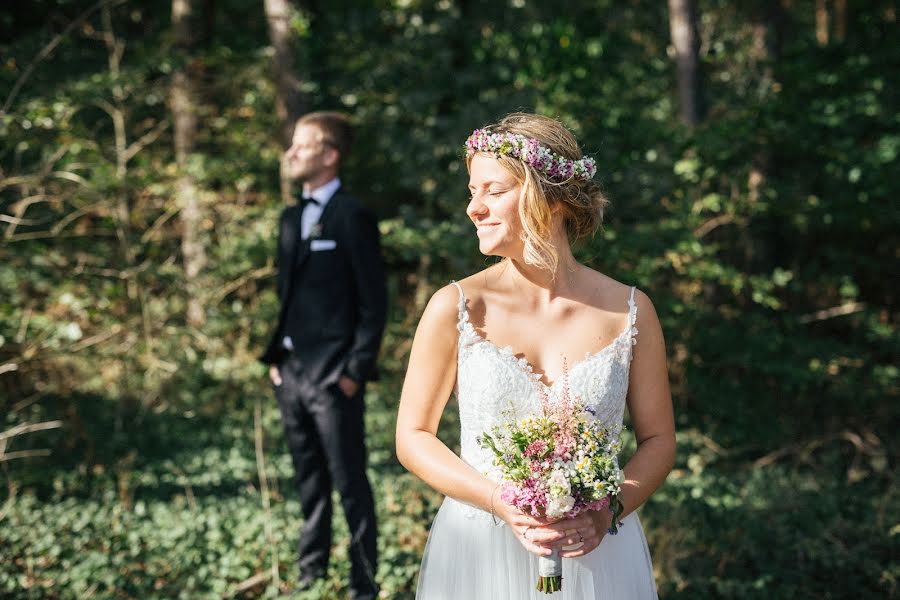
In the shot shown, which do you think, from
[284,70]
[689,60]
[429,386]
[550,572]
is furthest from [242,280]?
[550,572]

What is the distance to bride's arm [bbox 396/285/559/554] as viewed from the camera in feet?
7.44

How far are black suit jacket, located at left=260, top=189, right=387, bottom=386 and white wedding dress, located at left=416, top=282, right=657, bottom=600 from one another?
4.77 feet

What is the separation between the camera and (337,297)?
3977 millimetres

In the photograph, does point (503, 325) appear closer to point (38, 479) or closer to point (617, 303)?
point (617, 303)

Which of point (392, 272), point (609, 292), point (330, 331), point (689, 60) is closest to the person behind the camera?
point (609, 292)

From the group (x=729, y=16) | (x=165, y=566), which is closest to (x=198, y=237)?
(x=165, y=566)

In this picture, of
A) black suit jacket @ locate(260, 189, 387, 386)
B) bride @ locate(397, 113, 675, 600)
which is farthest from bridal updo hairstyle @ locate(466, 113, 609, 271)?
black suit jacket @ locate(260, 189, 387, 386)

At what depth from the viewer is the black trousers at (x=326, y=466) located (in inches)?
156

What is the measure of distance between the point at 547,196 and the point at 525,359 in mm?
470

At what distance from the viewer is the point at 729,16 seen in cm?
1164

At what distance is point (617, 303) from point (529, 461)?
2.28 feet

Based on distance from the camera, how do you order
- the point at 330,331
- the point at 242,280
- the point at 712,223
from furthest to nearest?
the point at 242,280
the point at 712,223
the point at 330,331

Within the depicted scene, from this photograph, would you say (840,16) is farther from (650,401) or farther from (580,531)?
(580,531)

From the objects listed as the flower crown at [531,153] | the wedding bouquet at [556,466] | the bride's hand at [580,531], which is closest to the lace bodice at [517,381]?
the wedding bouquet at [556,466]
